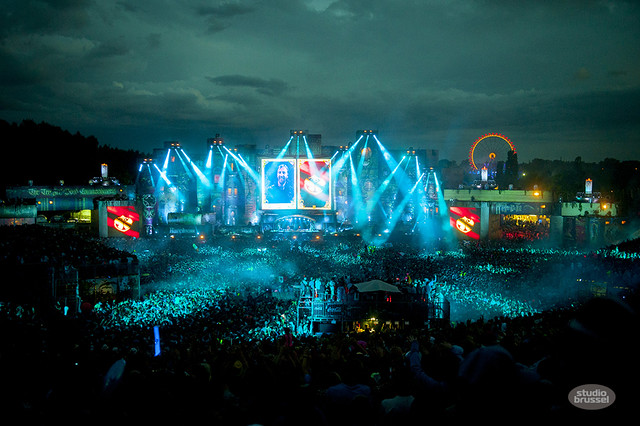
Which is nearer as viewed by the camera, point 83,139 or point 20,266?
point 20,266

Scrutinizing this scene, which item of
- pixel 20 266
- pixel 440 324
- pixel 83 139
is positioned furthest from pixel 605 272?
pixel 83 139

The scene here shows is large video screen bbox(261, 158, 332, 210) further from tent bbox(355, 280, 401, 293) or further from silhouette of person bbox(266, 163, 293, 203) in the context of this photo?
tent bbox(355, 280, 401, 293)

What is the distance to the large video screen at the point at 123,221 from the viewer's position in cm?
3634

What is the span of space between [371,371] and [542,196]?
152 feet

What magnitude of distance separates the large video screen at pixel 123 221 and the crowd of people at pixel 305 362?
739 inches

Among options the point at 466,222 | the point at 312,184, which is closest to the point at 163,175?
the point at 312,184

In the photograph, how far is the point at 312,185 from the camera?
47281mm

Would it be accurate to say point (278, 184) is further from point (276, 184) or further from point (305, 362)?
point (305, 362)

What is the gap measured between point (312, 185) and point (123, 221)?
759 inches

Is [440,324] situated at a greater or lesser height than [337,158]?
lesser

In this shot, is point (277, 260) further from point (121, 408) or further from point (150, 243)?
point (121, 408)

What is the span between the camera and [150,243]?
3547 centimetres

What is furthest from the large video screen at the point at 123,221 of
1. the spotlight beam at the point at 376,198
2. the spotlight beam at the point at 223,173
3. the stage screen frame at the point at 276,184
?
the spotlight beam at the point at 376,198

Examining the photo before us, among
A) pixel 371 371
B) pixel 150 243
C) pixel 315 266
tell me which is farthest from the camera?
pixel 150 243
